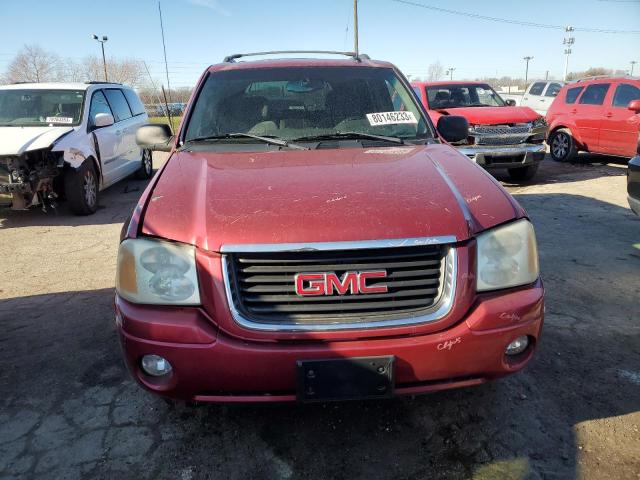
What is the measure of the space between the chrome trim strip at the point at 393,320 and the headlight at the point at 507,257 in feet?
0.44

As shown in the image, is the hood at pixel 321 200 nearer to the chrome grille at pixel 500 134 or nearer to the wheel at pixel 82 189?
the wheel at pixel 82 189

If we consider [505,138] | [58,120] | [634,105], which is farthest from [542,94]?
[58,120]

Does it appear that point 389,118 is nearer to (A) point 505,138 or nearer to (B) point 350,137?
(B) point 350,137

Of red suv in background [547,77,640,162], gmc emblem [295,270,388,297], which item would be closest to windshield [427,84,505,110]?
red suv in background [547,77,640,162]

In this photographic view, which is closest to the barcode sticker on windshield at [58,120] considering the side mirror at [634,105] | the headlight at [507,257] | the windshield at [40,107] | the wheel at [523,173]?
the windshield at [40,107]

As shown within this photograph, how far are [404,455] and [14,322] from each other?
2.96 m

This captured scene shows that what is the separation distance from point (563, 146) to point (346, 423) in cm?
1009

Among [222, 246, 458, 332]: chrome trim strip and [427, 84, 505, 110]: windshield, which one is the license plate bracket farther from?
[427, 84, 505, 110]: windshield

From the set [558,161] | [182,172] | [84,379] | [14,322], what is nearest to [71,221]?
[14,322]

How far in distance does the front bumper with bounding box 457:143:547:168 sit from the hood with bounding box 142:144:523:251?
549cm

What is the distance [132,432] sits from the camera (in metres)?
2.29

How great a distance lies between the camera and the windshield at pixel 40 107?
6695mm

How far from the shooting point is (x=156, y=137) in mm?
3301

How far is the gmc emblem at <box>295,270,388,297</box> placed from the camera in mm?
1838
